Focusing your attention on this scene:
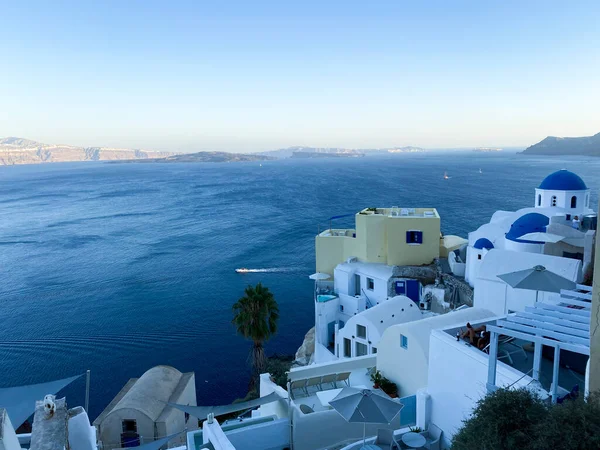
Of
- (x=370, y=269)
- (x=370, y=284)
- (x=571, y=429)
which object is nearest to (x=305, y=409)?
(x=571, y=429)

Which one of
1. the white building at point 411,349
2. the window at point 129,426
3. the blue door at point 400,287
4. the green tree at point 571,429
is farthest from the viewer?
the blue door at point 400,287

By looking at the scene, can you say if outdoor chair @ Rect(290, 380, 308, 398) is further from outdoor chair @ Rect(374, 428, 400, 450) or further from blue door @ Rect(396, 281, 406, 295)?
blue door @ Rect(396, 281, 406, 295)

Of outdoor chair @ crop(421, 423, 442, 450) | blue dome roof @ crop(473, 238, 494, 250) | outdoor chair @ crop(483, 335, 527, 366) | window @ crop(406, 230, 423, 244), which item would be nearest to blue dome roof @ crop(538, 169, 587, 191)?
blue dome roof @ crop(473, 238, 494, 250)

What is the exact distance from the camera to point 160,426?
1938cm

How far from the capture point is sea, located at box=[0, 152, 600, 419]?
31.7 m

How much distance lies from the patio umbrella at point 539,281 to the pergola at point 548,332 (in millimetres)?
2849

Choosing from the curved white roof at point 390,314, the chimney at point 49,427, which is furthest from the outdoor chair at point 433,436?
the curved white roof at point 390,314

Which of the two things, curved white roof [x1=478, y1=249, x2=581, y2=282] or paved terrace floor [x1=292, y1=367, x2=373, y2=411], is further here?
curved white roof [x1=478, y1=249, x2=581, y2=282]

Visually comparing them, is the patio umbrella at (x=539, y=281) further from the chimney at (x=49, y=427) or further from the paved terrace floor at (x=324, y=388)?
the chimney at (x=49, y=427)

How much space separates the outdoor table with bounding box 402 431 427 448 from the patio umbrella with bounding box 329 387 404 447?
497mm

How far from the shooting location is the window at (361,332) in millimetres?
21506

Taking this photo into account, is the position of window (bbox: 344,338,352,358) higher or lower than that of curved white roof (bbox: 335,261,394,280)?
lower

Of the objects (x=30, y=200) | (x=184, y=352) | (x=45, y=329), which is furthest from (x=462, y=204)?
(x=30, y=200)

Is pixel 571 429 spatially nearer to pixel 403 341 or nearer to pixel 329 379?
Result: pixel 403 341
